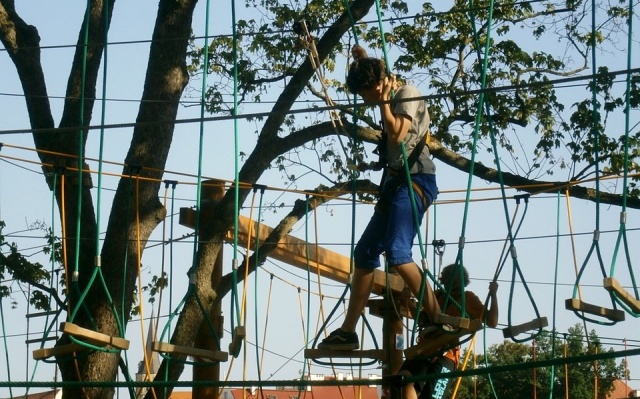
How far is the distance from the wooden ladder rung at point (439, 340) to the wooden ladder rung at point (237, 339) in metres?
0.69

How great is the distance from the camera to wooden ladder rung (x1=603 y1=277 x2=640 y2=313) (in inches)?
166

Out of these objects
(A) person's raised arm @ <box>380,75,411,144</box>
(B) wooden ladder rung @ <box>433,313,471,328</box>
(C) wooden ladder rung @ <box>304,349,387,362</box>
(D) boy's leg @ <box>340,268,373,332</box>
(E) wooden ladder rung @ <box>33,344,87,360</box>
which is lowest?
(C) wooden ladder rung @ <box>304,349,387,362</box>

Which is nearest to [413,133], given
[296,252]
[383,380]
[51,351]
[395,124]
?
[395,124]

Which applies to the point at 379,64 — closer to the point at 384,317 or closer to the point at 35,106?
the point at 384,317

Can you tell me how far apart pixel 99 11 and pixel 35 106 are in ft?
2.31

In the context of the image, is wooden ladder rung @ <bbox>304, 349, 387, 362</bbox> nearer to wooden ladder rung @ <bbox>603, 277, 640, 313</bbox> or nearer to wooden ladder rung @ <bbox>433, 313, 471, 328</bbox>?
wooden ladder rung @ <bbox>433, 313, 471, 328</bbox>

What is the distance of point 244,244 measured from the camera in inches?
283

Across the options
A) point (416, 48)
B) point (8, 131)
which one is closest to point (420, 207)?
point (8, 131)

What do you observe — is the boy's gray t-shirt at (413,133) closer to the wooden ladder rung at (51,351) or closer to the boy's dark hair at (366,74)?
the boy's dark hair at (366,74)

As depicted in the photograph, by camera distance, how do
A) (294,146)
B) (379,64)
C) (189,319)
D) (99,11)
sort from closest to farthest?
(379,64), (189,319), (99,11), (294,146)

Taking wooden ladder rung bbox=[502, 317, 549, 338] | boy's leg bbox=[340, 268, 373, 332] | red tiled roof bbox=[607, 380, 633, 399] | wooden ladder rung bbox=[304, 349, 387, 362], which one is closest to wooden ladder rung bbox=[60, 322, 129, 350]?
wooden ladder rung bbox=[304, 349, 387, 362]

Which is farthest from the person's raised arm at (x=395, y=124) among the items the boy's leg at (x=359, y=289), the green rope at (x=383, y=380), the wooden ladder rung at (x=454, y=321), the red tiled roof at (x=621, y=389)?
the red tiled roof at (x=621, y=389)

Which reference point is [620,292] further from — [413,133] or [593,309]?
[413,133]

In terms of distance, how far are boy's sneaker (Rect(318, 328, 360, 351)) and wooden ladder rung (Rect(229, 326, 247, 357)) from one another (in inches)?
17.1
